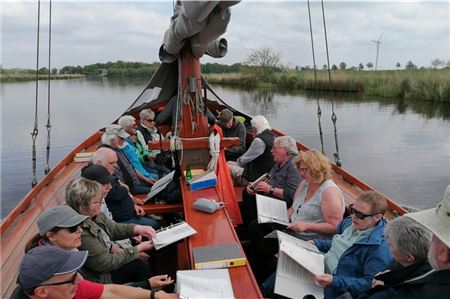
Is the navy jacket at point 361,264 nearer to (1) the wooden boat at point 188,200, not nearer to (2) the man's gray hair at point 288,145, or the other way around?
(1) the wooden boat at point 188,200

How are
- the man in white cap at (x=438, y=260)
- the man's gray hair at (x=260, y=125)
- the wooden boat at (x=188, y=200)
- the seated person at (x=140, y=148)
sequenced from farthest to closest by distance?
the seated person at (x=140, y=148) → the man's gray hair at (x=260, y=125) → the wooden boat at (x=188, y=200) → the man in white cap at (x=438, y=260)

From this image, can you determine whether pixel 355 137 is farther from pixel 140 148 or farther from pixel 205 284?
pixel 205 284

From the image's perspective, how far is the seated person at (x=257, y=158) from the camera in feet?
10.8

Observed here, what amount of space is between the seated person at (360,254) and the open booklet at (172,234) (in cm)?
68

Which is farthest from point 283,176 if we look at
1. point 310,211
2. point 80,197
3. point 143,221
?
point 80,197

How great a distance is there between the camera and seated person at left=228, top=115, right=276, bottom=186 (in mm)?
3295

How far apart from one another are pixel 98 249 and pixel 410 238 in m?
1.35

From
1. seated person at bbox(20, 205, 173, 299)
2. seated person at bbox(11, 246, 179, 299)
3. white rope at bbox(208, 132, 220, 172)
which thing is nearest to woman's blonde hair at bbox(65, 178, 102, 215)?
seated person at bbox(20, 205, 173, 299)

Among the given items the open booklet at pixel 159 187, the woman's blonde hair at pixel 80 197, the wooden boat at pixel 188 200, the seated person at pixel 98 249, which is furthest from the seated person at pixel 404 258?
the open booklet at pixel 159 187

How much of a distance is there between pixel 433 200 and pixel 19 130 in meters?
11.3

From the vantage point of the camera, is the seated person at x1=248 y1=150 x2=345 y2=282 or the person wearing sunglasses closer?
the person wearing sunglasses

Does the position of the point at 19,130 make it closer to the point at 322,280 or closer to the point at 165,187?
the point at 165,187

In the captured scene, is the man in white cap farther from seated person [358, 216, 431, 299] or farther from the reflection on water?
the reflection on water

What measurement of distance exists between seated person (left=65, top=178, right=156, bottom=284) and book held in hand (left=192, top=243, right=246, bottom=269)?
1.36 feet
